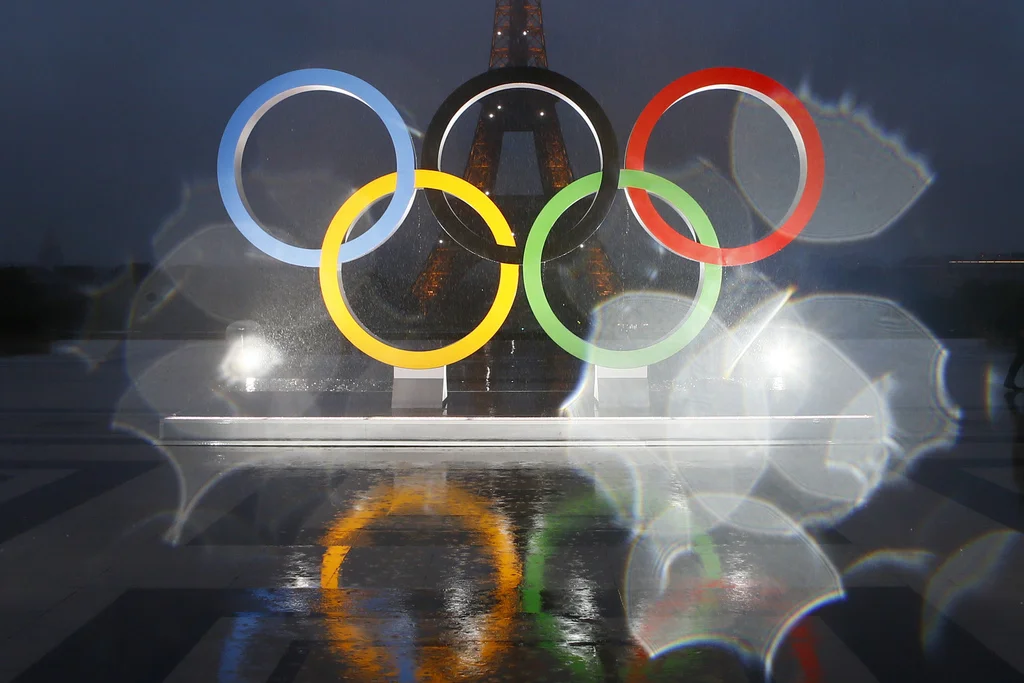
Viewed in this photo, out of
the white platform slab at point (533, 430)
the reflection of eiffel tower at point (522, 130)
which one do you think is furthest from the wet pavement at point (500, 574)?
the reflection of eiffel tower at point (522, 130)

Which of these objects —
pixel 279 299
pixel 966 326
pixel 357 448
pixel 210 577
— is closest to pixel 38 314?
pixel 279 299

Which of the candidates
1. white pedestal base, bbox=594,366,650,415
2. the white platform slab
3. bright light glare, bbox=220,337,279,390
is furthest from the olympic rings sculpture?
bright light glare, bbox=220,337,279,390

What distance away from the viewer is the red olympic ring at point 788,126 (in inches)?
408

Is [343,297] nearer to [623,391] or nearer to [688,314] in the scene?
[623,391]

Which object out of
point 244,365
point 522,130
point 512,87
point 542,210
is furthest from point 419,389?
point 522,130

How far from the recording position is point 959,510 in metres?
7.22

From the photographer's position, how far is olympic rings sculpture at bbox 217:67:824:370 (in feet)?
34.5

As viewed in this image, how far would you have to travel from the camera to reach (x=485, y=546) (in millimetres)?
6211

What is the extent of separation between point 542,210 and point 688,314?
2.19 meters

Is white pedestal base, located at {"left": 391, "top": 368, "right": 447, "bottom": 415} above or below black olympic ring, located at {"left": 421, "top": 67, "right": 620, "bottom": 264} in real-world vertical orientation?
below

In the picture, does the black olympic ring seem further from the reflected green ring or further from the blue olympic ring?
the blue olympic ring

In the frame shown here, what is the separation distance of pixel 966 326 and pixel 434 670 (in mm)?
34243

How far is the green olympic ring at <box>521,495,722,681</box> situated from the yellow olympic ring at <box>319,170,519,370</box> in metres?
3.67

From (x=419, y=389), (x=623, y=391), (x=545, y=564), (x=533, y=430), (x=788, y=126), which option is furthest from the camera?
(x=419, y=389)
